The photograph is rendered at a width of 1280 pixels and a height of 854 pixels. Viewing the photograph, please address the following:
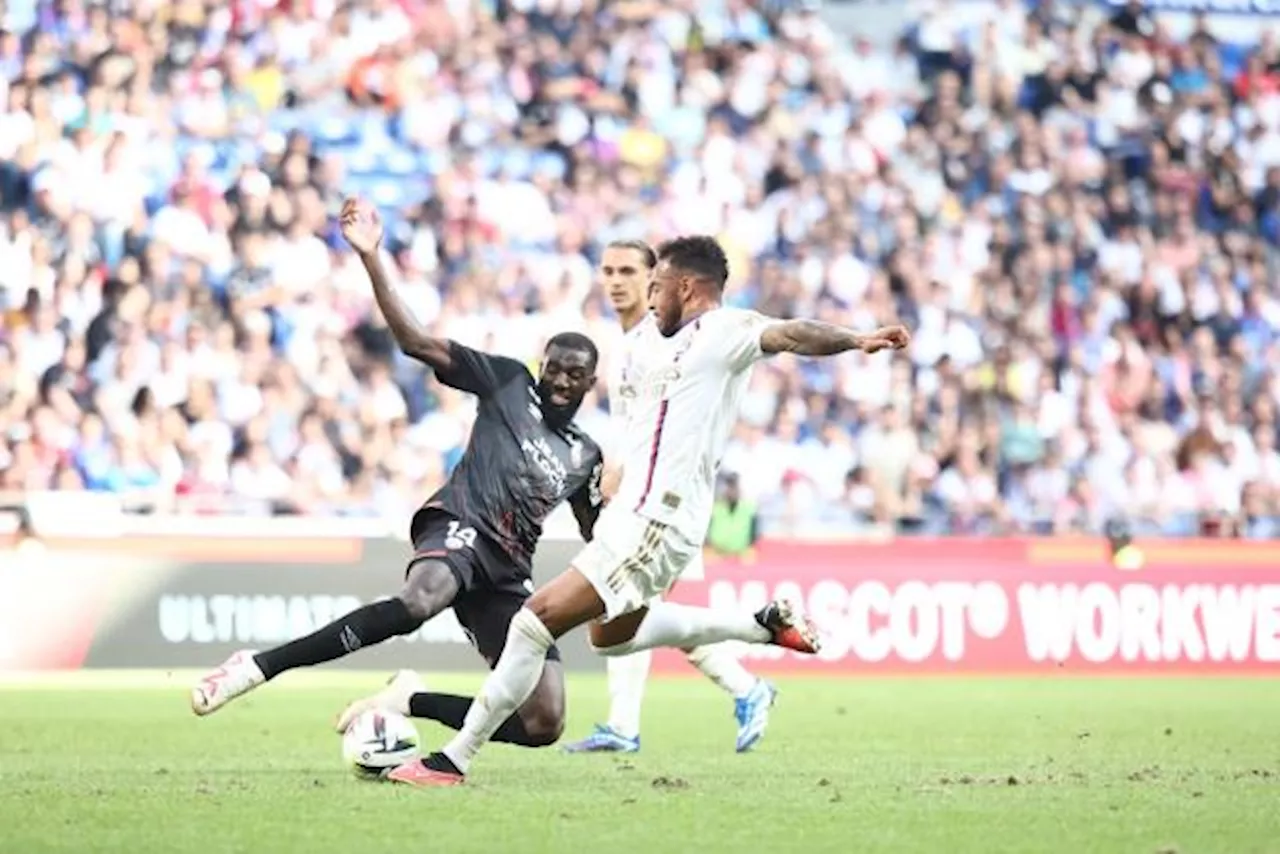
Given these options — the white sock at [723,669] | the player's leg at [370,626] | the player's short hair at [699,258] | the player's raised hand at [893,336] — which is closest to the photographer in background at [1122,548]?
the white sock at [723,669]

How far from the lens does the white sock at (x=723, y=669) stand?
13.0m

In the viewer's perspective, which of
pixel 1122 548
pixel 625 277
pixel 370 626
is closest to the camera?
pixel 370 626

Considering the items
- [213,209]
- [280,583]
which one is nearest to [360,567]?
[280,583]

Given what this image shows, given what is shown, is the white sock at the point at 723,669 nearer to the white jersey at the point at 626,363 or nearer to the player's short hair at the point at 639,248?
the white jersey at the point at 626,363

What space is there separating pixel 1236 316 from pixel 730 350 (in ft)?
59.8

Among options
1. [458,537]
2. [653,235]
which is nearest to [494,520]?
[458,537]

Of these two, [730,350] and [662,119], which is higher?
[662,119]

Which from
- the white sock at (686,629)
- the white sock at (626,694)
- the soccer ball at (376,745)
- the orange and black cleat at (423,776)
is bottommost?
the orange and black cleat at (423,776)

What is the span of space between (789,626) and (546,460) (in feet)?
4.52

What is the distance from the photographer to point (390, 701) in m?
11.3

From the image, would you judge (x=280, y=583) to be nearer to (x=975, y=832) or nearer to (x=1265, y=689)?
(x=1265, y=689)

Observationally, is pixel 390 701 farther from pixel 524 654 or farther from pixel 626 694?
pixel 626 694

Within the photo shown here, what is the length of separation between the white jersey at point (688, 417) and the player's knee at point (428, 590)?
97cm

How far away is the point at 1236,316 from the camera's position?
27.7 metres
